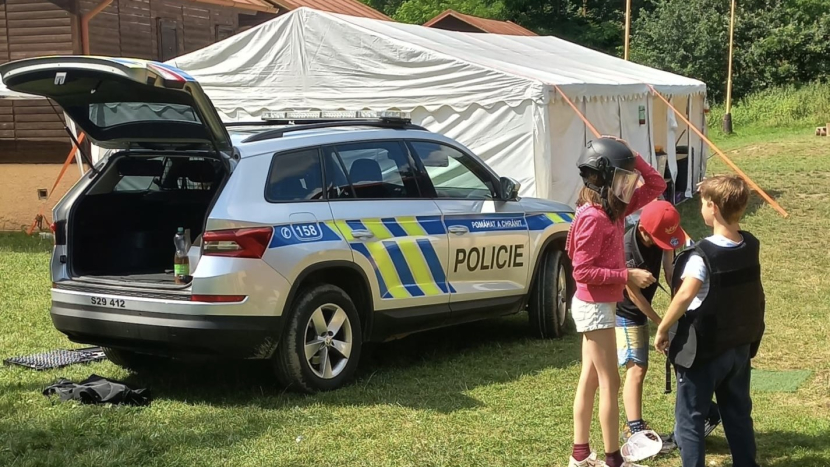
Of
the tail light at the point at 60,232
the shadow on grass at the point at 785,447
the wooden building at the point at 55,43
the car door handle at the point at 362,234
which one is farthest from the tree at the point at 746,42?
the tail light at the point at 60,232

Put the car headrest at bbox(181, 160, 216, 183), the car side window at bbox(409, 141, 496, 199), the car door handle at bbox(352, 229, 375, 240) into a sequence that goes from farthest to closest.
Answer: the car side window at bbox(409, 141, 496, 199) < the car headrest at bbox(181, 160, 216, 183) < the car door handle at bbox(352, 229, 375, 240)

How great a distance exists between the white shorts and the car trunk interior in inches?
110

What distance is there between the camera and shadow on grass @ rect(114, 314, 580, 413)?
5.81 m

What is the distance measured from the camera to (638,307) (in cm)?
450

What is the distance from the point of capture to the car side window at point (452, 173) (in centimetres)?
680

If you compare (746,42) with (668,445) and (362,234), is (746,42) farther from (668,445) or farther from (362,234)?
(668,445)

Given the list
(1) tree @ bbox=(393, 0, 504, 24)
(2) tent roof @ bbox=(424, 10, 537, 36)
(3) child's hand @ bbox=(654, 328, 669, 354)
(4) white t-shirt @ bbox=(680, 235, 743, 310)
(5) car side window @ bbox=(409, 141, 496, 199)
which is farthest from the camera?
(1) tree @ bbox=(393, 0, 504, 24)

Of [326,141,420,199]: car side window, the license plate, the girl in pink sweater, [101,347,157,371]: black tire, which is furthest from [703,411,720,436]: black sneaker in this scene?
[101,347,157,371]: black tire

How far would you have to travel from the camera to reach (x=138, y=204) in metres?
6.49

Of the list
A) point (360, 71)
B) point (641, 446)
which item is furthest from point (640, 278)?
point (360, 71)

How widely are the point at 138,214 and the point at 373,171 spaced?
1.68 meters

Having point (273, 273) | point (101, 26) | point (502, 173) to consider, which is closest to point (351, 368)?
point (273, 273)

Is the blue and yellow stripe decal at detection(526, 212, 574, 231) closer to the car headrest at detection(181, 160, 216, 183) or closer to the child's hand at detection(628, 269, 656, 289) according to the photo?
the car headrest at detection(181, 160, 216, 183)

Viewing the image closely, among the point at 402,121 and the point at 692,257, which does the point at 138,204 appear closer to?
the point at 402,121
